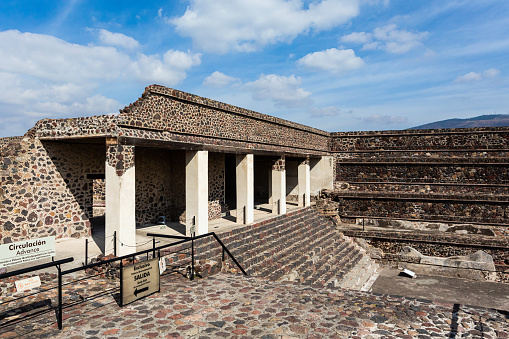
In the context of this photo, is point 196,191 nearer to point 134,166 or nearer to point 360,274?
point 134,166

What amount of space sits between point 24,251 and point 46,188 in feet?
15.0

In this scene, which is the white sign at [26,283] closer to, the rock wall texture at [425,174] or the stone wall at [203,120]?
the stone wall at [203,120]

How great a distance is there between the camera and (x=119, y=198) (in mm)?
7926

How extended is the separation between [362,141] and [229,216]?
1054 cm

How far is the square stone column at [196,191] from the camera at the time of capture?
1030 cm

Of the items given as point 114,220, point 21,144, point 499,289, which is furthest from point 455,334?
point 21,144

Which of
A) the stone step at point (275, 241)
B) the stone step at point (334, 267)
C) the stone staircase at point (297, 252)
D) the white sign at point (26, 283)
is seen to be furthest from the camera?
the stone step at point (334, 267)

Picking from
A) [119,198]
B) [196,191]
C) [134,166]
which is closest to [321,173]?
[196,191]

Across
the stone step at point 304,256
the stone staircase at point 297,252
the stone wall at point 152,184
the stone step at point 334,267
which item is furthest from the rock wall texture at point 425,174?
the stone wall at point 152,184

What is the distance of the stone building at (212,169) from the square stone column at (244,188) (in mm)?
37

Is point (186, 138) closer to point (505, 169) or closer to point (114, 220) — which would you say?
point (114, 220)

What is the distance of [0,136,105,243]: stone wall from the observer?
8.98 metres

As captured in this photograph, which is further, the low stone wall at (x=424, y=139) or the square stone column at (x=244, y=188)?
the low stone wall at (x=424, y=139)

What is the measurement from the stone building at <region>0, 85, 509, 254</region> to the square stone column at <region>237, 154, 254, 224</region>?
37mm
